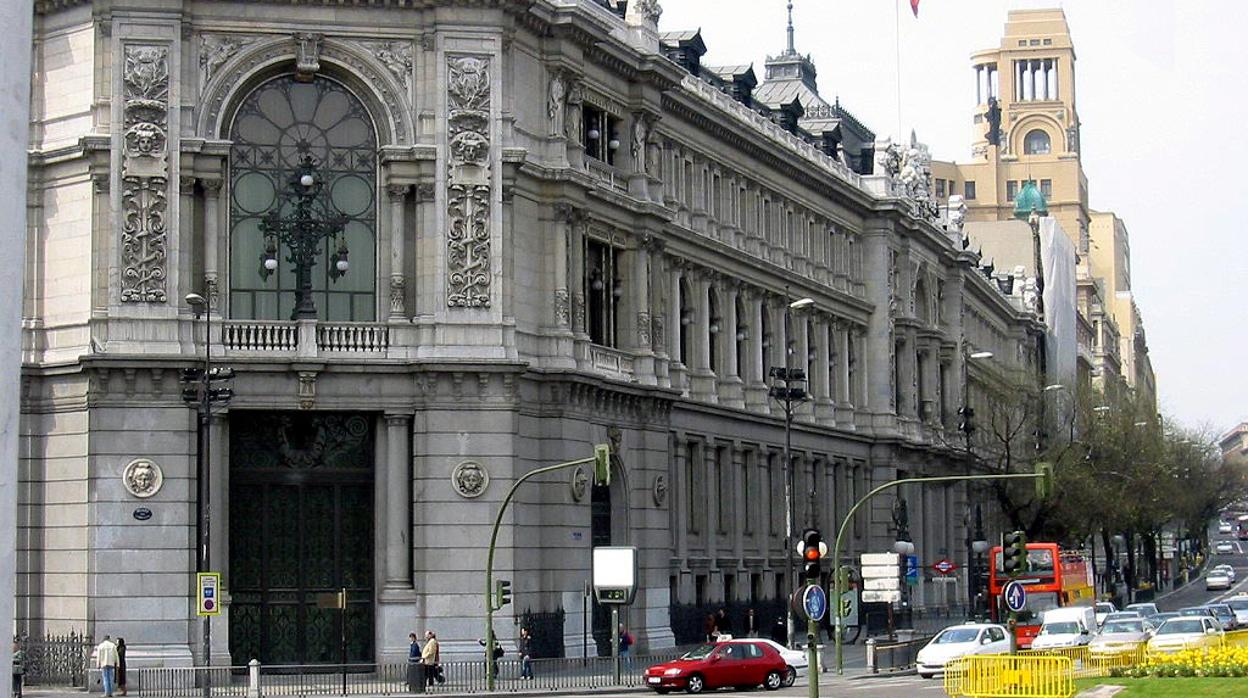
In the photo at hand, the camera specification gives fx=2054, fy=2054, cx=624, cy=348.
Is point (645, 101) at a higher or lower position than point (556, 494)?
higher

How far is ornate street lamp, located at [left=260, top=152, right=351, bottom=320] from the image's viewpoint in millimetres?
55812

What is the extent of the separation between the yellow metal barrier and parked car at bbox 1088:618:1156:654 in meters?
15.9

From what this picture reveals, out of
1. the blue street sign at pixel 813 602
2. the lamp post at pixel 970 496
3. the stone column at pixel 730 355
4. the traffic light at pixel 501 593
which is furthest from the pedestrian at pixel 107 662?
the lamp post at pixel 970 496

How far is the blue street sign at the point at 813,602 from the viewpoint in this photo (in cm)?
2986

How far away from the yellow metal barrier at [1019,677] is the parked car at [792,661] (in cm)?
1759

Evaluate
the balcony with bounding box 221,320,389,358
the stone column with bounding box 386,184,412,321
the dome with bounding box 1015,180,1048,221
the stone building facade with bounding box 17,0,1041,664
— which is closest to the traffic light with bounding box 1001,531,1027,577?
the stone building facade with bounding box 17,0,1041,664

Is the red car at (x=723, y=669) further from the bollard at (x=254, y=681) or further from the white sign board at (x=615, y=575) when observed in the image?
the bollard at (x=254, y=681)

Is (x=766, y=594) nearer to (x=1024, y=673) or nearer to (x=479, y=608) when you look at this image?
(x=479, y=608)

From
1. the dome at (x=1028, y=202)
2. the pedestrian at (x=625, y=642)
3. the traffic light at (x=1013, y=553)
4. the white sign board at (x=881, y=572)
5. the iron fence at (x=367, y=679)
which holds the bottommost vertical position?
the iron fence at (x=367, y=679)

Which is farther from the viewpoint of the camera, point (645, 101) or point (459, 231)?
point (645, 101)

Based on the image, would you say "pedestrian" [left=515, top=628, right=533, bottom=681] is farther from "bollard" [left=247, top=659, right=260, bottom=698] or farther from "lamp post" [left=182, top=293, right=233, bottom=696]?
"lamp post" [left=182, top=293, right=233, bottom=696]

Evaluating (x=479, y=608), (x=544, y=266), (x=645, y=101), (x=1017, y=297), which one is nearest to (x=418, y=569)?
(x=479, y=608)

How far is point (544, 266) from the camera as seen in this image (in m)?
60.4

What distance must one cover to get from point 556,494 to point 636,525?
601 centimetres
